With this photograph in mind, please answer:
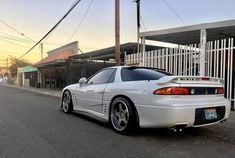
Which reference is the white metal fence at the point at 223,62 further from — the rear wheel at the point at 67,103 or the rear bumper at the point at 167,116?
the rear wheel at the point at 67,103

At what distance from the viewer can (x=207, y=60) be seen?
1053 centimetres

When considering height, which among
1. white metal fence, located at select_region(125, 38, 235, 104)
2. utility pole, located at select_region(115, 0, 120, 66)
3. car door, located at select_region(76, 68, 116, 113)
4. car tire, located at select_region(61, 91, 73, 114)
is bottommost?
car tire, located at select_region(61, 91, 73, 114)

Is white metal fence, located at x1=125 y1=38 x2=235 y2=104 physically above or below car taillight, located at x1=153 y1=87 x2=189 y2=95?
above

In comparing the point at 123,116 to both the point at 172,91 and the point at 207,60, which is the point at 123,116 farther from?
the point at 207,60

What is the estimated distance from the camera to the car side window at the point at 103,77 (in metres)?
7.19

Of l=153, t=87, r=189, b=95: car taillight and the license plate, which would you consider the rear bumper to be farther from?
l=153, t=87, r=189, b=95: car taillight

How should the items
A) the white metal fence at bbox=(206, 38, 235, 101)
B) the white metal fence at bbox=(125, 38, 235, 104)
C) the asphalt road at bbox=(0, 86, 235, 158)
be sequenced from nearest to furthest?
the asphalt road at bbox=(0, 86, 235, 158)
the white metal fence at bbox=(206, 38, 235, 101)
the white metal fence at bbox=(125, 38, 235, 104)

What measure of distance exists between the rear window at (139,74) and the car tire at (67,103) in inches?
105

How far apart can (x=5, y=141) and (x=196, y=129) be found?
13.5 ft

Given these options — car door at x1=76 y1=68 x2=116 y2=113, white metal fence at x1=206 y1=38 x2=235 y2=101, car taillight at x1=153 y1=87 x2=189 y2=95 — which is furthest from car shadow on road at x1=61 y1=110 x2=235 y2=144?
white metal fence at x1=206 y1=38 x2=235 y2=101

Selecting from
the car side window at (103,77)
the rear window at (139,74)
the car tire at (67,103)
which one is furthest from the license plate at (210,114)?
the car tire at (67,103)

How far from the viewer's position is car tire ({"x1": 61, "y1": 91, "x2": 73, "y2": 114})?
8.84 metres

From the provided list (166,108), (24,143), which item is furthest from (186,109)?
(24,143)

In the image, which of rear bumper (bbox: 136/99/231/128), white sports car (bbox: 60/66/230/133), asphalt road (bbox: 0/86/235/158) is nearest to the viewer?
asphalt road (bbox: 0/86/235/158)
